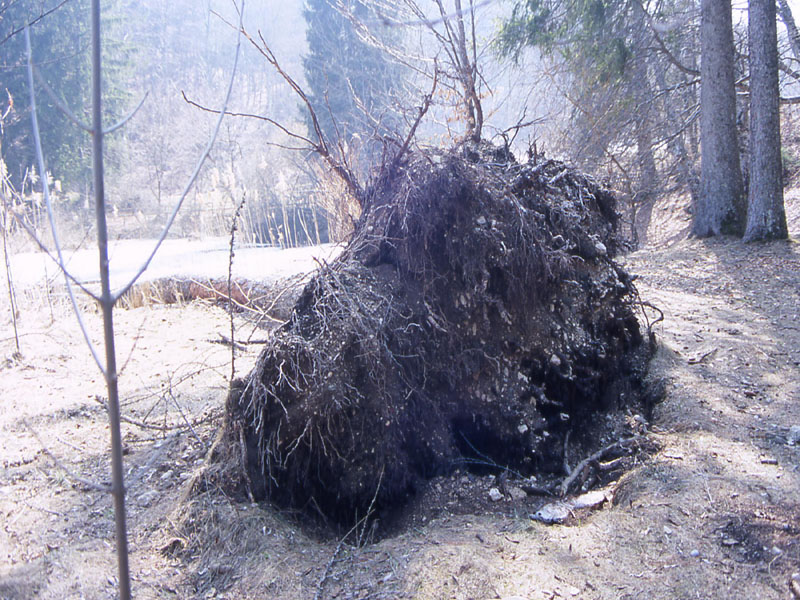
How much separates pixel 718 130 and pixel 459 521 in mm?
7481

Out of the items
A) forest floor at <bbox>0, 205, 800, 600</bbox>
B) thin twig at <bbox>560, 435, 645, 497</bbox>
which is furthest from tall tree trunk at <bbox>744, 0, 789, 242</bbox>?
thin twig at <bbox>560, 435, 645, 497</bbox>

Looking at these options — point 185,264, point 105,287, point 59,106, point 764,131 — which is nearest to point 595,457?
point 105,287

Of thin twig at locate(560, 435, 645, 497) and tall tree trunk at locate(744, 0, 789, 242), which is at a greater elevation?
tall tree trunk at locate(744, 0, 789, 242)

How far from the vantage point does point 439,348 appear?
331 cm

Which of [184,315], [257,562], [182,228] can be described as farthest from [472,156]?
[182,228]

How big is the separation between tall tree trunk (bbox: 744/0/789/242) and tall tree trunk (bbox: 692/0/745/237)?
1.45ft

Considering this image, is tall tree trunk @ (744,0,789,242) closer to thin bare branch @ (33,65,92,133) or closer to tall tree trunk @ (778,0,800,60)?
tall tree trunk @ (778,0,800,60)

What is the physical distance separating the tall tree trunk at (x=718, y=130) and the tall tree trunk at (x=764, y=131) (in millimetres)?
441

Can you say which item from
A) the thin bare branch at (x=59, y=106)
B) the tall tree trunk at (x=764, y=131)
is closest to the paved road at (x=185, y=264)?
the thin bare branch at (x=59, y=106)

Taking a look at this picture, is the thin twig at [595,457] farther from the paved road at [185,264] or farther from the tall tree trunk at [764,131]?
the tall tree trunk at [764,131]

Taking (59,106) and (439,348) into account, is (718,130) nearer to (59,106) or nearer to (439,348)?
(439,348)

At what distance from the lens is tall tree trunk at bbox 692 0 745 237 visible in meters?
7.63

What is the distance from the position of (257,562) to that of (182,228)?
1272cm

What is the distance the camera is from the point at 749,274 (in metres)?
6.51
